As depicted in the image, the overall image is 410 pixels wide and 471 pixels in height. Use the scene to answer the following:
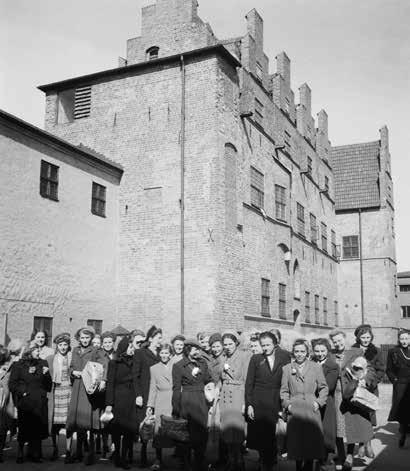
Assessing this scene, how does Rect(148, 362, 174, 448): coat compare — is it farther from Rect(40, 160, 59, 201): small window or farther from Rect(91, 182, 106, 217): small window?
Rect(91, 182, 106, 217): small window

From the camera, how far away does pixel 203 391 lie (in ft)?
26.0

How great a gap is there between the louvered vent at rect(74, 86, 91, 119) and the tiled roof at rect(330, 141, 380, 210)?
20753mm

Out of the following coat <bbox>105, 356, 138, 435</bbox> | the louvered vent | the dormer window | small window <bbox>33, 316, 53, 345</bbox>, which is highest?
the dormer window

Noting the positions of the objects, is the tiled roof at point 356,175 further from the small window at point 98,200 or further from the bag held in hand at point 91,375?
the bag held in hand at point 91,375

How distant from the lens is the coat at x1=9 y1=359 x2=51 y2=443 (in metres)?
8.64

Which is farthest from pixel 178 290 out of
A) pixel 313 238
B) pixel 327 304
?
pixel 327 304

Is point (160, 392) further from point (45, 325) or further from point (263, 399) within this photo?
point (45, 325)

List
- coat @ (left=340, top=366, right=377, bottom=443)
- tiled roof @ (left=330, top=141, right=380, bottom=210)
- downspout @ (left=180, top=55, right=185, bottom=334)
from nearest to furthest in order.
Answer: coat @ (left=340, top=366, right=377, bottom=443) < downspout @ (left=180, top=55, right=185, bottom=334) < tiled roof @ (left=330, top=141, right=380, bottom=210)

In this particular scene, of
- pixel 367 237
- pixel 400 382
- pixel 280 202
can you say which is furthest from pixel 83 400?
pixel 367 237

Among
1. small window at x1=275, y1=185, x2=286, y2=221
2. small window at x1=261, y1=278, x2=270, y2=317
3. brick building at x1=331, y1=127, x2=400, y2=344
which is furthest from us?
brick building at x1=331, y1=127, x2=400, y2=344

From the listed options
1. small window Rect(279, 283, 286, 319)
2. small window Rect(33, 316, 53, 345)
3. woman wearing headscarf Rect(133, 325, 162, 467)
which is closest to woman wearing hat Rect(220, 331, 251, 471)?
woman wearing headscarf Rect(133, 325, 162, 467)

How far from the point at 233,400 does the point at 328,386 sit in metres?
1.29

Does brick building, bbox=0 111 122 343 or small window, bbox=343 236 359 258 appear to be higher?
small window, bbox=343 236 359 258

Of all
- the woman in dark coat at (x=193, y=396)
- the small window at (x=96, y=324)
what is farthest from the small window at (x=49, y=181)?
the woman in dark coat at (x=193, y=396)
